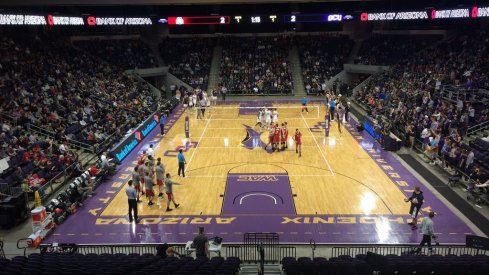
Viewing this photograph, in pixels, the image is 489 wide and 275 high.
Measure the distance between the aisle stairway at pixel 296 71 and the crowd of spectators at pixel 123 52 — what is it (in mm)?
15286

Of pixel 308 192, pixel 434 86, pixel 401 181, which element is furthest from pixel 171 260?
pixel 434 86

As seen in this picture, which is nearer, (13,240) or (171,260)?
(171,260)

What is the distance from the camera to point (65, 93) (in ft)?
90.3

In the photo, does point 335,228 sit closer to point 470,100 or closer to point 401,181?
point 401,181

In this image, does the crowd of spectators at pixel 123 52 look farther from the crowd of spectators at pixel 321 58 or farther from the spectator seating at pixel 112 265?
the spectator seating at pixel 112 265

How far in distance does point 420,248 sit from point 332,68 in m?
36.7

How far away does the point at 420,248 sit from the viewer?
11.7 m

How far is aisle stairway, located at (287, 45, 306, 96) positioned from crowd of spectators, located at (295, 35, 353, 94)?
0.47 meters

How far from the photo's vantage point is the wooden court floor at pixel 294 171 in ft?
52.5

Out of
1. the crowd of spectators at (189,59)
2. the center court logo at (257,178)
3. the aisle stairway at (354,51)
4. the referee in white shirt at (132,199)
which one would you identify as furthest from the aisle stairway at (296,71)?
the referee in white shirt at (132,199)

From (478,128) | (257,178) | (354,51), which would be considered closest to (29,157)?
(257,178)

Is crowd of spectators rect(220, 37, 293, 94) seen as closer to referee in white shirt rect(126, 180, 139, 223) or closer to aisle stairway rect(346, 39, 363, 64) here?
aisle stairway rect(346, 39, 363, 64)

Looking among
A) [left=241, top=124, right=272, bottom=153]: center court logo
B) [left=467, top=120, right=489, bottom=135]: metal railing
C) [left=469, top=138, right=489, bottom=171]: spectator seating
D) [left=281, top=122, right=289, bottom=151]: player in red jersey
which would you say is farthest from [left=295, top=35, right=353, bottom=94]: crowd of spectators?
[left=469, top=138, right=489, bottom=171]: spectator seating

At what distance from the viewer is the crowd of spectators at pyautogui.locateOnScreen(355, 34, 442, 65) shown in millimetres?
41719
